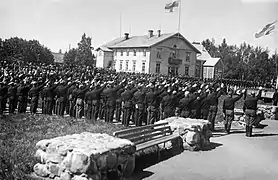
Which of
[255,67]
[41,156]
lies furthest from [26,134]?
[255,67]

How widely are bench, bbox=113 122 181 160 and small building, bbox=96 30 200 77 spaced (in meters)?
33.0

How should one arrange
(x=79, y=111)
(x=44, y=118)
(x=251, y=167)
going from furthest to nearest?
(x=79, y=111) → (x=44, y=118) → (x=251, y=167)

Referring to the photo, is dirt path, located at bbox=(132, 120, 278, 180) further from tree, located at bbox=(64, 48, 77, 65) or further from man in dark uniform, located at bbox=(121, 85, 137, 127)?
tree, located at bbox=(64, 48, 77, 65)

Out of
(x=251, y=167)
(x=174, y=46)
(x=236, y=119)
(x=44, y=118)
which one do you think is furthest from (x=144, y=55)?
(x=251, y=167)

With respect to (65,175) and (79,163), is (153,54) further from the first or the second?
(79,163)

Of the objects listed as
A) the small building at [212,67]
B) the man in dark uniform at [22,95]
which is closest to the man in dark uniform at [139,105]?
the man in dark uniform at [22,95]

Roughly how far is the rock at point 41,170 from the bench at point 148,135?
4.76ft

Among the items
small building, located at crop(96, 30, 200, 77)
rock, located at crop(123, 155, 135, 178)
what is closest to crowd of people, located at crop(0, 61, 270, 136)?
rock, located at crop(123, 155, 135, 178)

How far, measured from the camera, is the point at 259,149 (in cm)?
928

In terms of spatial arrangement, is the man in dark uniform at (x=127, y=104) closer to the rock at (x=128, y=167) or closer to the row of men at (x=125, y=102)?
the row of men at (x=125, y=102)

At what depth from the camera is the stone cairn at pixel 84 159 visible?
5273 millimetres

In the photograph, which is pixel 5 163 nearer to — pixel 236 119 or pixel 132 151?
pixel 132 151

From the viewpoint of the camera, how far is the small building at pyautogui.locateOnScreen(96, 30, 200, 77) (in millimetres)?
43281

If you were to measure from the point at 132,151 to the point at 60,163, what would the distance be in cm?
132
